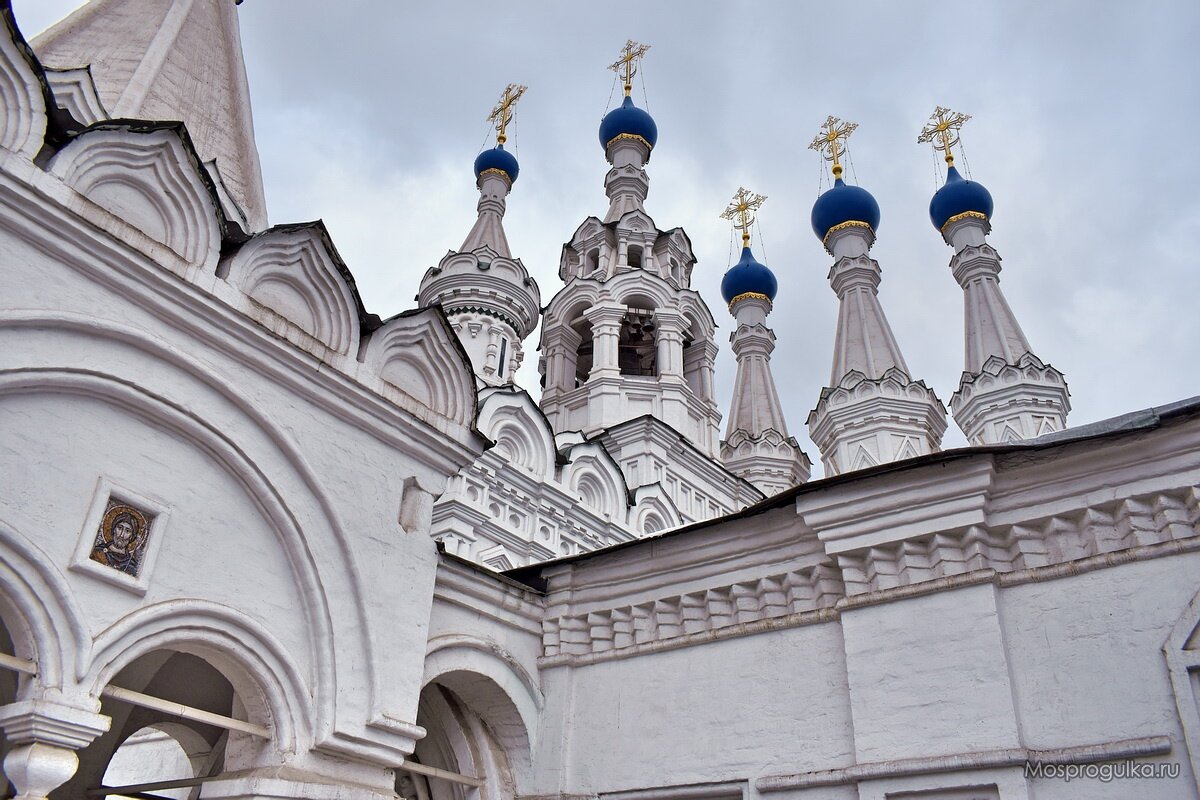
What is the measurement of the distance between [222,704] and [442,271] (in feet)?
31.3

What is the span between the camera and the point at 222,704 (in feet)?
18.5

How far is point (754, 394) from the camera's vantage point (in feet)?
69.2

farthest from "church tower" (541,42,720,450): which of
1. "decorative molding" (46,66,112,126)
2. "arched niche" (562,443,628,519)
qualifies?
"decorative molding" (46,66,112,126)

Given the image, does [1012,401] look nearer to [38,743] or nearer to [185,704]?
[185,704]

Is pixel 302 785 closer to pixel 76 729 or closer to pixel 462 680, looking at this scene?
pixel 76 729

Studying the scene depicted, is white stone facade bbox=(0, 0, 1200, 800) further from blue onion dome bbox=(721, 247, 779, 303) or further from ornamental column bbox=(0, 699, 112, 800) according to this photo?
blue onion dome bbox=(721, 247, 779, 303)

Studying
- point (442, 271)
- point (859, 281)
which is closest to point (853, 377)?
point (859, 281)

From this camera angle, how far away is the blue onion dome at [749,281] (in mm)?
23312

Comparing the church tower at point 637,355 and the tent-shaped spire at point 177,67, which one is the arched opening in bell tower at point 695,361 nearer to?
the church tower at point 637,355

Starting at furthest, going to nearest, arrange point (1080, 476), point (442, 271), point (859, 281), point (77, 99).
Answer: point (859, 281) → point (442, 271) → point (77, 99) → point (1080, 476)

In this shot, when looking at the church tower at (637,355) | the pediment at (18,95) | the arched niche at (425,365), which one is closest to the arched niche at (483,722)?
the arched niche at (425,365)

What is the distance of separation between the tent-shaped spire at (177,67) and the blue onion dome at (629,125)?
1355cm

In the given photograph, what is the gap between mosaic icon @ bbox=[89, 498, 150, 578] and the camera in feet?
11.6

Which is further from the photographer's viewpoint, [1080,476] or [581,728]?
[581,728]
